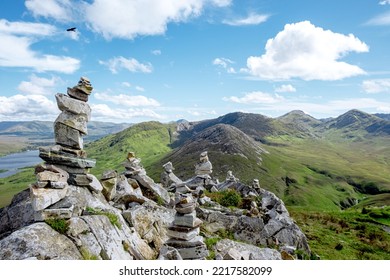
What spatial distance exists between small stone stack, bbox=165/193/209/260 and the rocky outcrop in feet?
0.16

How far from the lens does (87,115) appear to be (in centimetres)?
1886

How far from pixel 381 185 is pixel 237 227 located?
19345 cm

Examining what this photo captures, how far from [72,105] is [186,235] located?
912cm

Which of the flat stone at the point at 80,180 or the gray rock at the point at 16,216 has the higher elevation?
the flat stone at the point at 80,180

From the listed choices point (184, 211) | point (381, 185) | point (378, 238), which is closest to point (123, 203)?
point (184, 211)

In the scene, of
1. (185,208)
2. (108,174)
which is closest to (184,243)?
(185,208)

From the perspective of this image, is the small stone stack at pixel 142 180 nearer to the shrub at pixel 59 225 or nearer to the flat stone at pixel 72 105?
the flat stone at pixel 72 105

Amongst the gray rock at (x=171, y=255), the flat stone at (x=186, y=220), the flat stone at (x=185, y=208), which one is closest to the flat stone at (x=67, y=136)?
the flat stone at (x=185, y=208)

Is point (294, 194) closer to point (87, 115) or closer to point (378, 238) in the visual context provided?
point (378, 238)

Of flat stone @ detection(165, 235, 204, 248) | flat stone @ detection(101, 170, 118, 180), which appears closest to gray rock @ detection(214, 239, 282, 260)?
flat stone @ detection(165, 235, 204, 248)

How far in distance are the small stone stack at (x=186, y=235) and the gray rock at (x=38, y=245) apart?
534cm

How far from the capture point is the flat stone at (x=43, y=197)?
46.0 ft

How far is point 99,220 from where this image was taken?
1580cm

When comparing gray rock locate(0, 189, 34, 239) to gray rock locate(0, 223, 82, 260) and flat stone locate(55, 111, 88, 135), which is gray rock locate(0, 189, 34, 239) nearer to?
gray rock locate(0, 223, 82, 260)
